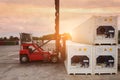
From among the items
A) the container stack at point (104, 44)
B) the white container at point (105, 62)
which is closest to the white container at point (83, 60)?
the container stack at point (104, 44)

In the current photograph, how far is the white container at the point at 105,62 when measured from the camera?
34.8ft

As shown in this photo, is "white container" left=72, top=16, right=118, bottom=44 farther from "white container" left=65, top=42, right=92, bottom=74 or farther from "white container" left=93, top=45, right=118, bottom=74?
"white container" left=65, top=42, right=92, bottom=74

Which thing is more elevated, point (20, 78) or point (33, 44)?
point (33, 44)

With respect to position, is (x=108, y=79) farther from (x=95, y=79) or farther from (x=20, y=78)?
(x=20, y=78)

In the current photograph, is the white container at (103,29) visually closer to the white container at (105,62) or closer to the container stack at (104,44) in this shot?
the container stack at (104,44)

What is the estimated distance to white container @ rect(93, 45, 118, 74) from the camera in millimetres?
10594

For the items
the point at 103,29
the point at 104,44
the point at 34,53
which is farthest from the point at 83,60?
the point at 34,53

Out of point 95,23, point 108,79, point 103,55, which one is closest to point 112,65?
point 103,55

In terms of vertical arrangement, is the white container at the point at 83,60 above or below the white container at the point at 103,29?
below

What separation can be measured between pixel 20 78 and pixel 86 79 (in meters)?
2.87

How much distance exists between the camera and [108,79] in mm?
9484

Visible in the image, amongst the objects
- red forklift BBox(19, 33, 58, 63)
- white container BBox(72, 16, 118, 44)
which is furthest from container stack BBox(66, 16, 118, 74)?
red forklift BBox(19, 33, 58, 63)

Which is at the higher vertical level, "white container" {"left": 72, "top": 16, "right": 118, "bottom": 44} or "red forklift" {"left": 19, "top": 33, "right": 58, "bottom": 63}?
"white container" {"left": 72, "top": 16, "right": 118, "bottom": 44}

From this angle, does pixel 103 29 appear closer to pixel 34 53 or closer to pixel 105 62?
pixel 105 62
